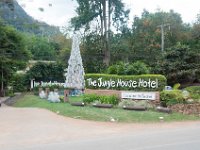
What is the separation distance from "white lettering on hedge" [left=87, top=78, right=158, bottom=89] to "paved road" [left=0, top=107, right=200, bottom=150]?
4.66 meters

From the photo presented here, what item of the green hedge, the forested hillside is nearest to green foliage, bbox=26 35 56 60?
the forested hillside

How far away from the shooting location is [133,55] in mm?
42719

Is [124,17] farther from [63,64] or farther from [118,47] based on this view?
[63,64]

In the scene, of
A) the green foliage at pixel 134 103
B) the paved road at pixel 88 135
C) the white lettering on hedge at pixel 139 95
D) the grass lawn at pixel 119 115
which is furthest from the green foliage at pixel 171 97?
the paved road at pixel 88 135

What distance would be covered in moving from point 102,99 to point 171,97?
4050mm

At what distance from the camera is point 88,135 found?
12977mm

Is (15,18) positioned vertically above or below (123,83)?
above

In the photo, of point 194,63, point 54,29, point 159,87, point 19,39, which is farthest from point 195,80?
point 54,29

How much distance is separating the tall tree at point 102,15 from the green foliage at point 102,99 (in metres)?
20.7

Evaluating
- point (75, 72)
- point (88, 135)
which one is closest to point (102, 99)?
point (88, 135)

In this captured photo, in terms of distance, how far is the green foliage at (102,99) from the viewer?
19969 millimetres

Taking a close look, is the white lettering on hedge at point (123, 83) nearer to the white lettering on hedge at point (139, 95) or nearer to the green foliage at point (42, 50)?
the white lettering on hedge at point (139, 95)

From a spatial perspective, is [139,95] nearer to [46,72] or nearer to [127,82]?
[127,82]

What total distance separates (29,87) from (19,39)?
6.10 metres
